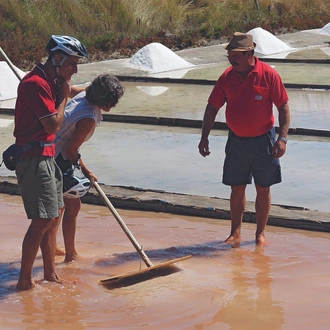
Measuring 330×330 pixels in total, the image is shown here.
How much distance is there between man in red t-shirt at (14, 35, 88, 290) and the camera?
439 centimetres

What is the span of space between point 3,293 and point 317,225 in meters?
2.26

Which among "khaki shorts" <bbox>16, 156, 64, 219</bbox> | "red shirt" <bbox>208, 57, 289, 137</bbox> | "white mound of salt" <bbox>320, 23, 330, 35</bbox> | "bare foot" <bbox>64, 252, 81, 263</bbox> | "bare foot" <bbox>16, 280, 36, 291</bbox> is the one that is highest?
"red shirt" <bbox>208, 57, 289, 137</bbox>

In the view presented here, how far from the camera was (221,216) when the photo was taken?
6.27 metres

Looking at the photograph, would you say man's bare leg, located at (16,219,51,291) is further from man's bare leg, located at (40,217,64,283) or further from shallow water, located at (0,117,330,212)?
shallow water, located at (0,117,330,212)

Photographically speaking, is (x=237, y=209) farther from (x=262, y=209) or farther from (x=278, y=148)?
(x=278, y=148)

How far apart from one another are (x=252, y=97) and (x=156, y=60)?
36.0 feet

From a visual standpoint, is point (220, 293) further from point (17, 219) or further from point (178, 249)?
point (17, 219)

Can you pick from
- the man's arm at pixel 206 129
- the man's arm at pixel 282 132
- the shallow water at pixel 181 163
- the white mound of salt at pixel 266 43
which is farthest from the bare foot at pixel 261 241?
the white mound of salt at pixel 266 43

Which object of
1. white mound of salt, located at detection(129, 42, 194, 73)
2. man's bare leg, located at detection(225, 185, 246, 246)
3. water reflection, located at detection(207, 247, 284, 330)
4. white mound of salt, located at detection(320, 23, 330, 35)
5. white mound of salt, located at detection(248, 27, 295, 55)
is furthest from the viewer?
white mound of salt, located at detection(320, 23, 330, 35)

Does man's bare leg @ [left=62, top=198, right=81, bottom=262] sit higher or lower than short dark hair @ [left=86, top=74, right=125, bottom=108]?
lower

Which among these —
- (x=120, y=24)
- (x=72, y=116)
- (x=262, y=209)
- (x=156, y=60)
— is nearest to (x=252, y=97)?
(x=262, y=209)

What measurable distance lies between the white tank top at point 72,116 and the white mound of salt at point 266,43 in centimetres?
1454

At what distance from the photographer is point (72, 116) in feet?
16.0

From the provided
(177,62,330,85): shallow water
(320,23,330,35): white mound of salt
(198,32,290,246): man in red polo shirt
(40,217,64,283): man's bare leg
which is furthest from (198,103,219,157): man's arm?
(320,23,330,35): white mound of salt
